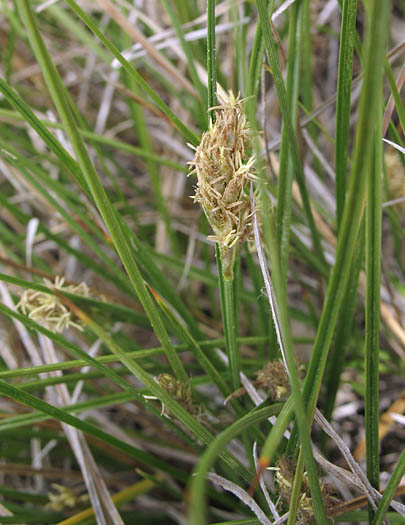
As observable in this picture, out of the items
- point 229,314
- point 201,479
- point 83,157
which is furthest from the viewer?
point 229,314

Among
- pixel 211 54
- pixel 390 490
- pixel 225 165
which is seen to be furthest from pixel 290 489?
pixel 211 54

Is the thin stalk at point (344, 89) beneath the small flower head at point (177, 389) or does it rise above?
above

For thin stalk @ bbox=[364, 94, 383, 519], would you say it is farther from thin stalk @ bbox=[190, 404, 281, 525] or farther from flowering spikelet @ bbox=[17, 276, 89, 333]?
flowering spikelet @ bbox=[17, 276, 89, 333]

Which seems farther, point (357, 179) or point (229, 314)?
point (229, 314)

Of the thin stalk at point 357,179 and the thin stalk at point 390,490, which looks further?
the thin stalk at point 390,490

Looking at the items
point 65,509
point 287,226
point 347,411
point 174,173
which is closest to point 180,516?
point 65,509

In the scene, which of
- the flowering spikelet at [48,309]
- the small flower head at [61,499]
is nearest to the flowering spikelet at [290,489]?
the flowering spikelet at [48,309]

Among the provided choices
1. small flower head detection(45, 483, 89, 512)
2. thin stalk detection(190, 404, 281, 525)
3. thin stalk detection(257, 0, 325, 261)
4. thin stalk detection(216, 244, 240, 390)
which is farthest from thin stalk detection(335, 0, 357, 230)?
small flower head detection(45, 483, 89, 512)

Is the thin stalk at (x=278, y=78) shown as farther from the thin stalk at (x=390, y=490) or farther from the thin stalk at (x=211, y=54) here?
the thin stalk at (x=390, y=490)

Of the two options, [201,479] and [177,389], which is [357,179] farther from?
[177,389]

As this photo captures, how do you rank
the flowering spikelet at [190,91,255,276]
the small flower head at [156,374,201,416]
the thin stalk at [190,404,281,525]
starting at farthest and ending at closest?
the small flower head at [156,374,201,416], the flowering spikelet at [190,91,255,276], the thin stalk at [190,404,281,525]

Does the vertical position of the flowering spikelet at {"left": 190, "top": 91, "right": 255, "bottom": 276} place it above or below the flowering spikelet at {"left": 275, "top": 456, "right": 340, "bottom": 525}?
above
